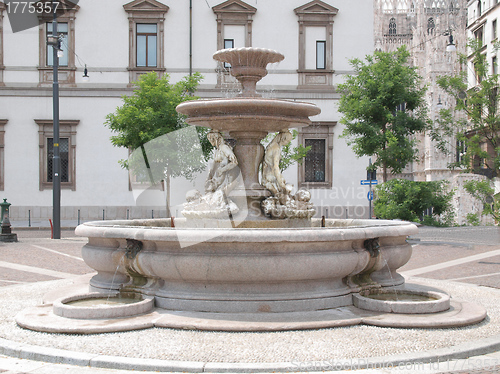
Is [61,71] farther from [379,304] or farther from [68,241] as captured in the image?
[379,304]

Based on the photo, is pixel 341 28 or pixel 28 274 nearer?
pixel 28 274

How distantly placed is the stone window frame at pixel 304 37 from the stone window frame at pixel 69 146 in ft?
38.9

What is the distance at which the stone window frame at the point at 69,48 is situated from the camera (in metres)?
31.6

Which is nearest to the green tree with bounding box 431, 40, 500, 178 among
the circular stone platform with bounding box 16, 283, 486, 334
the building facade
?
the circular stone platform with bounding box 16, 283, 486, 334

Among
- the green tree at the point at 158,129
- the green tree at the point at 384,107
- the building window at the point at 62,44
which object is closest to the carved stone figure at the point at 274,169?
the green tree at the point at 158,129

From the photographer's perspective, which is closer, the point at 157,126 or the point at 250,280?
the point at 250,280

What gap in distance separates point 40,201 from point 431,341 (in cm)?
2814

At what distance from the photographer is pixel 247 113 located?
32.7 feet

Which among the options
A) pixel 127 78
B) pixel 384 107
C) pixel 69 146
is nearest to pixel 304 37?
pixel 127 78

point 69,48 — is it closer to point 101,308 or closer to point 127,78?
point 127,78

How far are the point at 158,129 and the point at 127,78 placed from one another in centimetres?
948

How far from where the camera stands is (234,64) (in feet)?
35.9

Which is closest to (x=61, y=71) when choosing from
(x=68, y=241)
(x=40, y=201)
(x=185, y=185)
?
(x=40, y=201)

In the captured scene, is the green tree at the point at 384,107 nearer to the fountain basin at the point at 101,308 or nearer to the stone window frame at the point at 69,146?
the stone window frame at the point at 69,146
